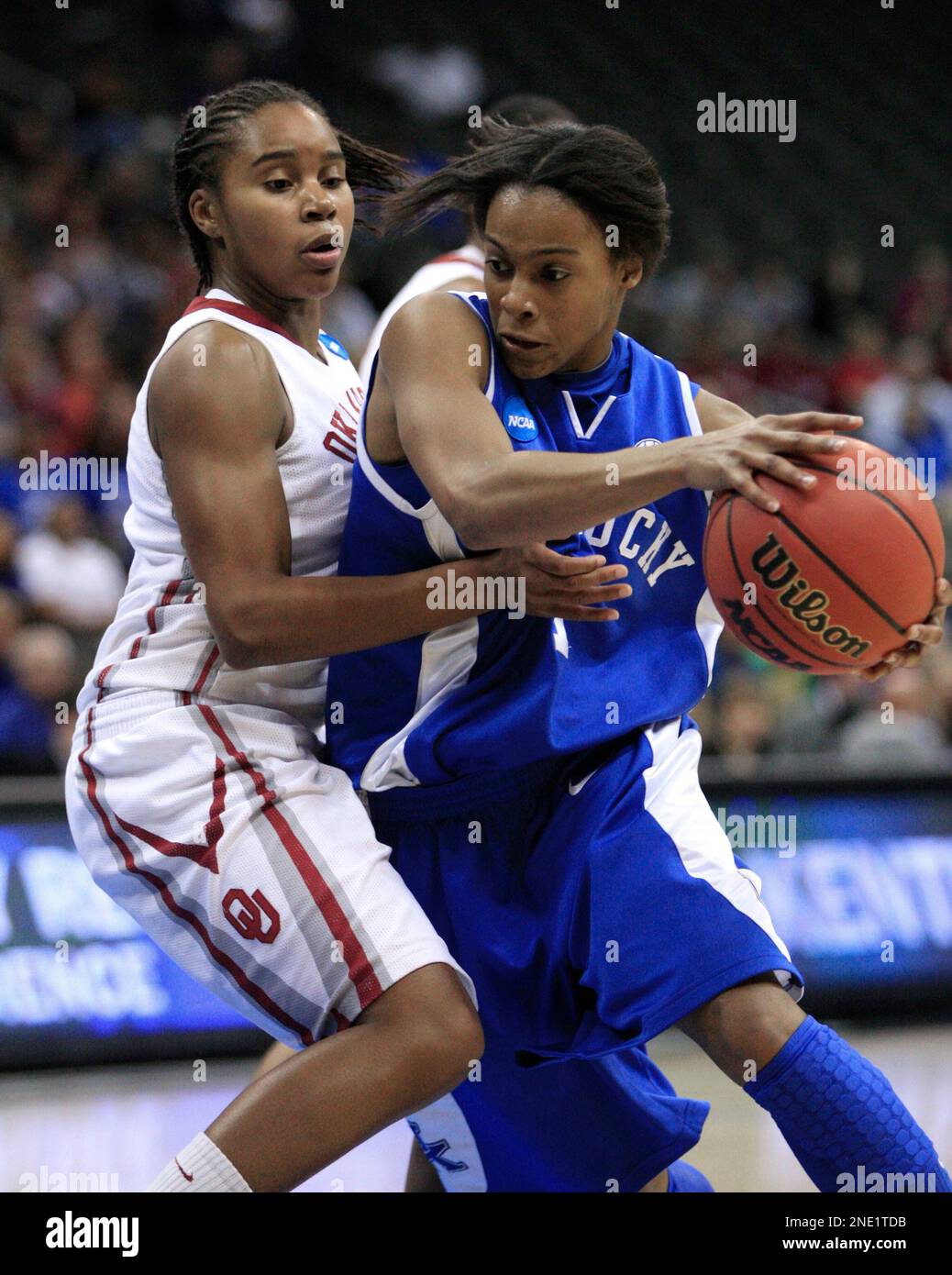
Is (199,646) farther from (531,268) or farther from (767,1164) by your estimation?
(767,1164)

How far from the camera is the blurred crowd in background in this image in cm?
677

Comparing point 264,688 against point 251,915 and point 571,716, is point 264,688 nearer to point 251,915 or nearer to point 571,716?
point 251,915

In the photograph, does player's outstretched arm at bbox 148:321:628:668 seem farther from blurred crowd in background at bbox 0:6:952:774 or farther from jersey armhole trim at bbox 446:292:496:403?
blurred crowd in background at bbox 0:6:952:774

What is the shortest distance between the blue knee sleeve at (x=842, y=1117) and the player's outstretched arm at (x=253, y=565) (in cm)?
72

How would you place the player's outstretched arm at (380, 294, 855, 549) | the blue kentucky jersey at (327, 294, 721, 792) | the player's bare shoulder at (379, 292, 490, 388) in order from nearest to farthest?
1. the player's outstretched arm at (380, 294, 855, 549)
2. the player's bare shoulder at (379, 292, 490, 388)
3. the blue kentucky jersey at (327, 294, 721, 792)

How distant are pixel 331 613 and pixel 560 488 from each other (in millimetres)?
449

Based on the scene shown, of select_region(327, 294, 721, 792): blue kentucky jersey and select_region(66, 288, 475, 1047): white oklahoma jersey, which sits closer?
select_region(66, 288, 475, 1047): white oklahoma jersey

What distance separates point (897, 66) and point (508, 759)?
39.0 feet

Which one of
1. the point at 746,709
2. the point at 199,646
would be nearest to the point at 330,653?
the point at 199,646

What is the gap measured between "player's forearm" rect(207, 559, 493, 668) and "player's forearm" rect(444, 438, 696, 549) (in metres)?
0.22

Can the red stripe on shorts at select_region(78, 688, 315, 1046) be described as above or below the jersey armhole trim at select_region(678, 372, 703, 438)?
below

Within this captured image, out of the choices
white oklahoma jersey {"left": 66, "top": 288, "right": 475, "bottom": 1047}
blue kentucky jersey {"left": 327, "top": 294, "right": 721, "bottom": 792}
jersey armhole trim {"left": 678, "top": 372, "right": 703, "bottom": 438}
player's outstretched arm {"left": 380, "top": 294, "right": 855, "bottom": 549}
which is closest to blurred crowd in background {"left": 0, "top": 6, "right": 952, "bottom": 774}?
jersey armhole trim {"left": 678, "top": 372, "right": 703, "bottom": 438}

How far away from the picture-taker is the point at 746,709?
676cm

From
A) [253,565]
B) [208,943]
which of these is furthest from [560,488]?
[208,943]
